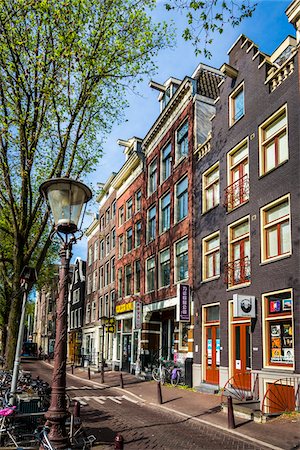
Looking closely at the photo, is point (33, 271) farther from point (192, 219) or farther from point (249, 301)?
point (192, 219)

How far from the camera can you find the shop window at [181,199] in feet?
77.6

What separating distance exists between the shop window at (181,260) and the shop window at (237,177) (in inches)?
203

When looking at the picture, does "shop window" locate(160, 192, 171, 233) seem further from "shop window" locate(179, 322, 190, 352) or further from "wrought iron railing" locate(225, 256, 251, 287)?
"wrought iron railing" locate(225, 256, 251, 287)

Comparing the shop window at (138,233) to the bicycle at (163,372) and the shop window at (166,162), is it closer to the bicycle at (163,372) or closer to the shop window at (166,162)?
the shop window at (166,162)

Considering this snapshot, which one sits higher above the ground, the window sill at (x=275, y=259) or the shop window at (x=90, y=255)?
the shop window at (x=90, y=255)

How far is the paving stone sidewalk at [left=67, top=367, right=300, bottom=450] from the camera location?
33.4 ft

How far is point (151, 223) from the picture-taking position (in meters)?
28.8

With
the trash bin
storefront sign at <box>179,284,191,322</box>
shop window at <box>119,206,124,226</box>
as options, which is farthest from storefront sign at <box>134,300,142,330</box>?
shop window at <box>119,206,124,226</box>

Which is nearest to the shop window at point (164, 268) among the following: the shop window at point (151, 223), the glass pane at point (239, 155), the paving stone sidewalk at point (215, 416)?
the shop window at point (151, 223)

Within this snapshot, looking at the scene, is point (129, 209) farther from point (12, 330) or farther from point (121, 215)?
point (12, 330)

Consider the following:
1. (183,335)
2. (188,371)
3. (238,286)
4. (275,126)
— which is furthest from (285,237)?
(183,335)

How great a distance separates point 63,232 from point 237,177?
1273cm

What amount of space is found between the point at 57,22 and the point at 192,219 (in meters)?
11.5

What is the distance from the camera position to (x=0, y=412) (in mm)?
7691
